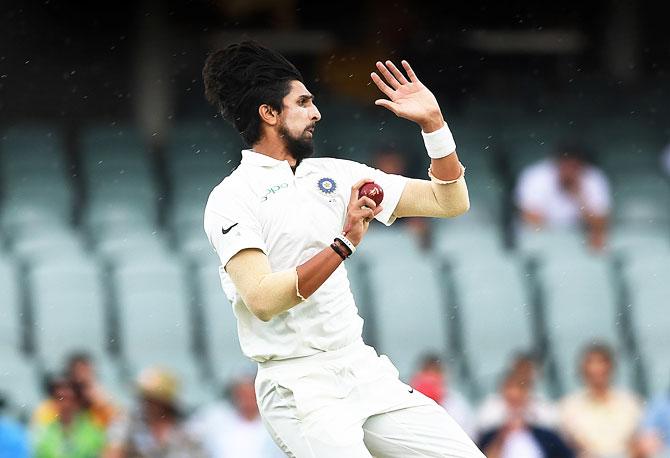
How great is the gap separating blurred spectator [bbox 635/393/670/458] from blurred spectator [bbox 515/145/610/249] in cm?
212

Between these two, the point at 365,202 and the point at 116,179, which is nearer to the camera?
the point at 365,202

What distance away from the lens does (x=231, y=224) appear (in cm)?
507

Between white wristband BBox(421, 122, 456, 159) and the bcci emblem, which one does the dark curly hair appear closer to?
the bcci emblem

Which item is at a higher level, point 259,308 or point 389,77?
point 389,77

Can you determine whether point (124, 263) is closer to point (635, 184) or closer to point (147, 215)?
point (147, 215)

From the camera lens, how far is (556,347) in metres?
10.9

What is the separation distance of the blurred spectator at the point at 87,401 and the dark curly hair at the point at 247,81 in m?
→ 4.66

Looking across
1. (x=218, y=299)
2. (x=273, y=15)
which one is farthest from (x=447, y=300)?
(x=273, y=15)

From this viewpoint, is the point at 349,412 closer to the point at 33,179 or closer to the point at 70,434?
the point at 70,434

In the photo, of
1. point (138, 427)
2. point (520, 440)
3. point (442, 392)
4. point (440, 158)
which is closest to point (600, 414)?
point (520, 440)

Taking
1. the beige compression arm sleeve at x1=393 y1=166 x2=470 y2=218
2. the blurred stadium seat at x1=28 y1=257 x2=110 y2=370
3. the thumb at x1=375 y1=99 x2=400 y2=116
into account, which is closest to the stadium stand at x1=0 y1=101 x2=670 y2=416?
the blurred stadium seat at x1=28 y1=257 x2=110 y2=370

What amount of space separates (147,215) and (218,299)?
1314 mm

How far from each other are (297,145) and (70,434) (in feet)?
15.6

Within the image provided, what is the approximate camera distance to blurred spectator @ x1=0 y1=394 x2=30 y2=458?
30.5 feet
